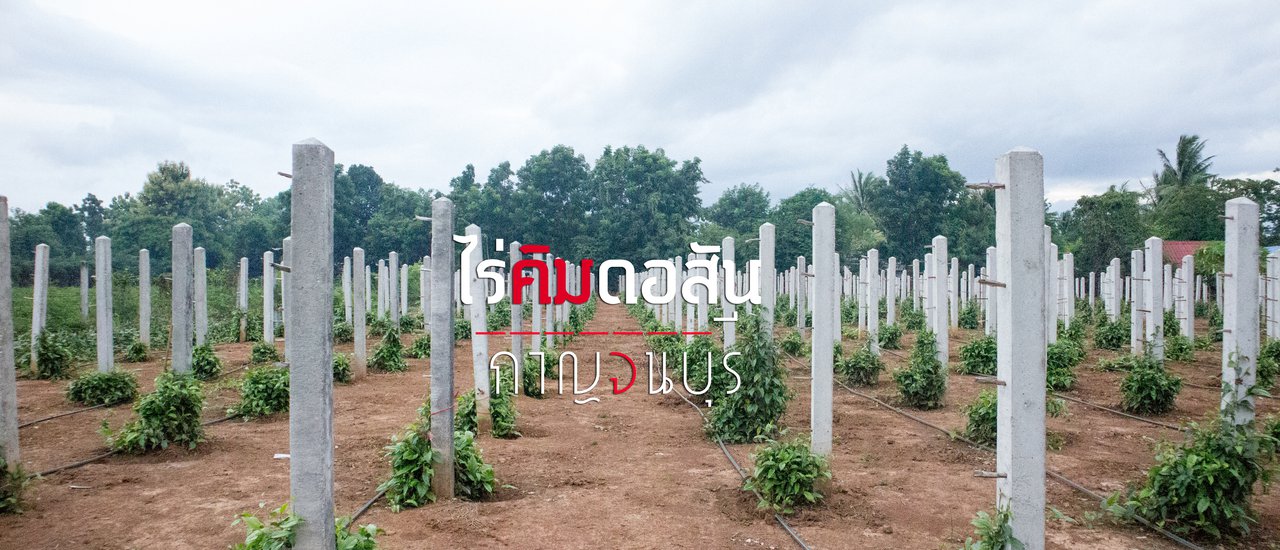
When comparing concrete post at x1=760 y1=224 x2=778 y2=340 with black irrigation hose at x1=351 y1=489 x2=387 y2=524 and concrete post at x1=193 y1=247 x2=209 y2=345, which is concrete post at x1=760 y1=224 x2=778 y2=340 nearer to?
black irrigation hose at x1=351 y1=489 x2=387 y2=524

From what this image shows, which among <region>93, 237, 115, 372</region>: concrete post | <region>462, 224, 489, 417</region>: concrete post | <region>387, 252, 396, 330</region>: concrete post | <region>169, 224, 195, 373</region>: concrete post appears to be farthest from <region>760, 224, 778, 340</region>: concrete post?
<region>387, 252, 396, 330</region>: concrete post

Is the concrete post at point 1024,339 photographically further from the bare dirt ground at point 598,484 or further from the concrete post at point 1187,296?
the concrete post at point 1187,296

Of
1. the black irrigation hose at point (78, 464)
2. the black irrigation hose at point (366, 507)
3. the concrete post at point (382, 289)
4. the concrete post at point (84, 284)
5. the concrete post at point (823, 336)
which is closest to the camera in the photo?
the black irrigation hose at point (366, 507)

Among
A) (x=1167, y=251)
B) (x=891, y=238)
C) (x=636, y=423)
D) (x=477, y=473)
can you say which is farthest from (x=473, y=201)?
(x=477, y=473)

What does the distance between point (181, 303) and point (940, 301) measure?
31.0 ft

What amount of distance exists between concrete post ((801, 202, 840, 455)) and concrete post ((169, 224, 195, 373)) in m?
6.22

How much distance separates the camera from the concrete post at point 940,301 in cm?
1116

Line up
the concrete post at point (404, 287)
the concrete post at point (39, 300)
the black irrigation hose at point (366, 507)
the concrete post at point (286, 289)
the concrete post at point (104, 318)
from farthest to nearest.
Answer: the concrete post at point (404, 287) < the concrete post at point (39, 300) < the concrete post at point (104, 318) < the black irrigation hose at point (366, 507) < the concrete post at point (286, 289)

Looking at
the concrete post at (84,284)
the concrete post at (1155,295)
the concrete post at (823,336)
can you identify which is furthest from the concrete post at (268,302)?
the concrete post at (1155,295)

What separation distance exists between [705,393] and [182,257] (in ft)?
19.6

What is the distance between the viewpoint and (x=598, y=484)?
270 inches

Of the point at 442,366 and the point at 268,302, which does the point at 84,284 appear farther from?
the point at 442,366

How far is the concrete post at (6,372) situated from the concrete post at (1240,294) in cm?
873

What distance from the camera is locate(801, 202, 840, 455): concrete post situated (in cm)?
636
